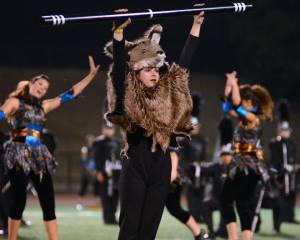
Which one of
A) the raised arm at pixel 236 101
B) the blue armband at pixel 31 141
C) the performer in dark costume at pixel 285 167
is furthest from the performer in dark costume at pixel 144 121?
the performer in dark costume at pixel 285 167

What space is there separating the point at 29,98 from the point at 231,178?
233cm

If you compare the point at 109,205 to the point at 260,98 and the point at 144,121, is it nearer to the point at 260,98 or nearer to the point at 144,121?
the point at 260,98

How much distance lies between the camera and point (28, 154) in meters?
8.20

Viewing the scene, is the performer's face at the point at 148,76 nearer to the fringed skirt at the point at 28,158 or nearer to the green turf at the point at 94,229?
the fringed skirt at the point at 28,158

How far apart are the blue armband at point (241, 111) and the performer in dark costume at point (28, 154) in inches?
61.5

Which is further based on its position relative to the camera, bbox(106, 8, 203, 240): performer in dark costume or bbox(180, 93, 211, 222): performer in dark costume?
bbox(180, 93, 211, 222): performer in dark costume

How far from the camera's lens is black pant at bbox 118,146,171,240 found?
5.59 meters

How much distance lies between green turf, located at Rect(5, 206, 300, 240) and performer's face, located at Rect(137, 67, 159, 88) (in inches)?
210

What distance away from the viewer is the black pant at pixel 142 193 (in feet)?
18.4

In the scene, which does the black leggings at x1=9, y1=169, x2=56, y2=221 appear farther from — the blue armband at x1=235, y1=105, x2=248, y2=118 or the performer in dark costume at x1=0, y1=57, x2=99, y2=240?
the blue armband at x1=235, y1=105, x2=248, y2=118

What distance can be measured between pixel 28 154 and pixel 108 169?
6.20 meters

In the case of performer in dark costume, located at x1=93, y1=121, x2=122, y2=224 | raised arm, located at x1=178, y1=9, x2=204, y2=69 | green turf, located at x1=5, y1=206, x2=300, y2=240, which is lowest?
green turf, located at x1=5, y1=206, x2=300, y2=240

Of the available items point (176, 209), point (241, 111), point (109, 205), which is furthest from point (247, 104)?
point (109, 205)

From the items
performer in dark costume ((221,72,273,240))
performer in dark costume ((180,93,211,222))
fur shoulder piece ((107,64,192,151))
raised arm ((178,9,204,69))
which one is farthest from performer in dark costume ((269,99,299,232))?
fur shoulder piece ((107,64,192,151))
